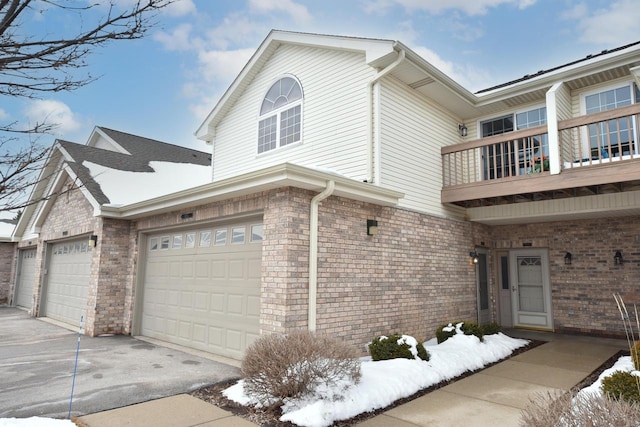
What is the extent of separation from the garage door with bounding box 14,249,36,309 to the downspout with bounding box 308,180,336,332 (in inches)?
548

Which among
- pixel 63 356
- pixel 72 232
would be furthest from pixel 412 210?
pixel 72 232

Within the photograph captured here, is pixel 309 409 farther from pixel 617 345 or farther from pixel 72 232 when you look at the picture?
pixel 72 232

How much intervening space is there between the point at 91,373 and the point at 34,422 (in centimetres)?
210

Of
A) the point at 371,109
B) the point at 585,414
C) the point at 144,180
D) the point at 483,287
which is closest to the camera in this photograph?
the point at 585,414

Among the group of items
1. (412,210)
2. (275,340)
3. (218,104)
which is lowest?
(275,340)

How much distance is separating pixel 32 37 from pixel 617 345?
35.6ft

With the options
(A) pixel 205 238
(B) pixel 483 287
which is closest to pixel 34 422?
(A) pixel 205 238

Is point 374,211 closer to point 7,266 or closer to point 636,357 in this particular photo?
point 636,357

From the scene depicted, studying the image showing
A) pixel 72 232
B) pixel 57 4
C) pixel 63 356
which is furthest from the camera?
pixel 72 232

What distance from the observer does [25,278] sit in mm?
15953

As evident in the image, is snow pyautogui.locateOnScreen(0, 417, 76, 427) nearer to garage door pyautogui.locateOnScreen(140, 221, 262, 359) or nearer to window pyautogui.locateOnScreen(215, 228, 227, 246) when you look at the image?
garage door pyautogui.locateOnScreen(140, 221, 262, 359)

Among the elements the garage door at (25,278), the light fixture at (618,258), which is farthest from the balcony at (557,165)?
the garage door at (25,278)

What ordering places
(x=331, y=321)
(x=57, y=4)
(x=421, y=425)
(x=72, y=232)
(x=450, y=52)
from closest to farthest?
(x=57, y=4) < (x=421, y=425) < (x=331, y=321) < (x=72, y=232) < (x=450, y=52)

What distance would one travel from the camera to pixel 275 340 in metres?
4.95
